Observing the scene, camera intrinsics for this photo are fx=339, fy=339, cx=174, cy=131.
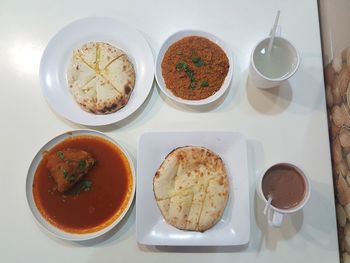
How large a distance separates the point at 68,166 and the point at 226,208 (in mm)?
636

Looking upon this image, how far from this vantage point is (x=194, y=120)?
147 centimetres

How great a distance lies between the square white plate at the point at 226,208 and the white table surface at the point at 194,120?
0.29ft

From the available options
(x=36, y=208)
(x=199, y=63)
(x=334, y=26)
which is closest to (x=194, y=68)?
(x=199, y=63)

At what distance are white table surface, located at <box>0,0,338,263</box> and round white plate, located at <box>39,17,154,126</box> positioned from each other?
2.3 inches

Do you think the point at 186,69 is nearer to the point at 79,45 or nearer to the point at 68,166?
the point at 79,45

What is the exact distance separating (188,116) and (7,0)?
104cm

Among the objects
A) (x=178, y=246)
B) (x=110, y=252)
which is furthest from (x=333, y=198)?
(x=110, y=252)

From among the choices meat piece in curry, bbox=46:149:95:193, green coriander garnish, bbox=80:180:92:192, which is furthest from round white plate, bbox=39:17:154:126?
green coriander garnish, bbox=80:180:92:192

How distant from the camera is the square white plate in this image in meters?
1.28

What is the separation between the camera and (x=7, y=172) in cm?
143

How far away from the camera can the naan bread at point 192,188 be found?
129 centimetres

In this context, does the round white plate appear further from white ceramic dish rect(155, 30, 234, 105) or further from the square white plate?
the square white plate

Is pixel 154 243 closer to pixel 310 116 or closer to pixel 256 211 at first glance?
pixel 256 211

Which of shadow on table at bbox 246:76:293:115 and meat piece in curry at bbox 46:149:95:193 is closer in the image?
meat piece in curry at bbox 46:149:95:193
